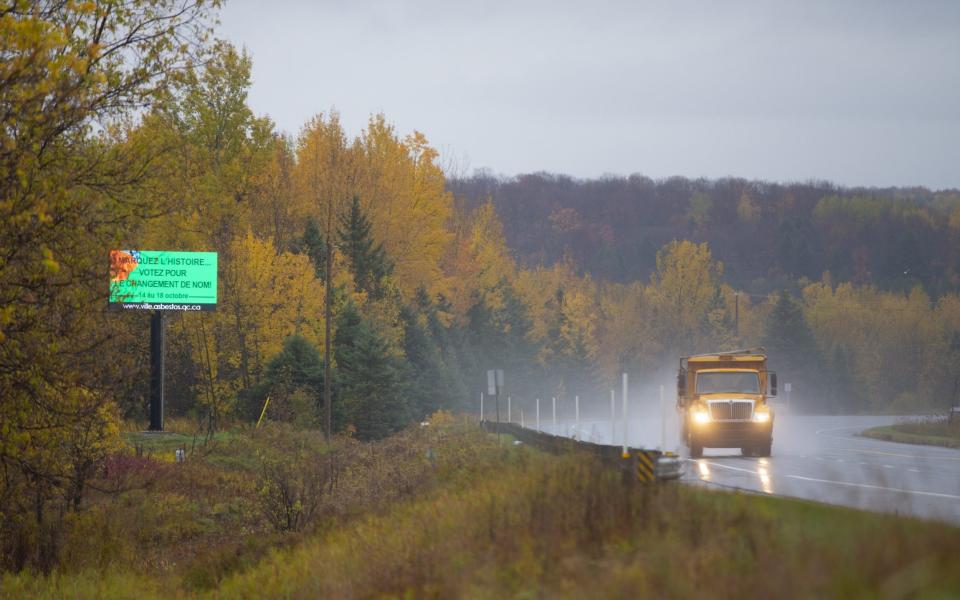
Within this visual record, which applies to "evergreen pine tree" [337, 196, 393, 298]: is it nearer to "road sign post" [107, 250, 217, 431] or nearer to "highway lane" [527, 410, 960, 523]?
"road sign post" [107, 250, 217, 431]

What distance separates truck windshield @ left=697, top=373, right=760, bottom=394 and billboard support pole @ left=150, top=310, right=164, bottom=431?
21100mm

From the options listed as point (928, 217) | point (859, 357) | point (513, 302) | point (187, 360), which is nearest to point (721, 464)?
point (187, 360)

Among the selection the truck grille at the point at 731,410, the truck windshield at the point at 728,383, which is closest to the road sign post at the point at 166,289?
the truck windshield at the point at 728,383

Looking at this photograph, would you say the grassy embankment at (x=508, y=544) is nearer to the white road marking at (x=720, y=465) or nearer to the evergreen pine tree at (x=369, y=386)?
the white road marking at (x=720, y=465)

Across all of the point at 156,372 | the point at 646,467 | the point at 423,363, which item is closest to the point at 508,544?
the point at 646,467

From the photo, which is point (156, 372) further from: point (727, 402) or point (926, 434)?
point (926, 434)

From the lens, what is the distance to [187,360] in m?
57.5

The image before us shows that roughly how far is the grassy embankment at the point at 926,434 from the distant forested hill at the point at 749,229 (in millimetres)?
97768

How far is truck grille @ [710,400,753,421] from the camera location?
31.1 meters

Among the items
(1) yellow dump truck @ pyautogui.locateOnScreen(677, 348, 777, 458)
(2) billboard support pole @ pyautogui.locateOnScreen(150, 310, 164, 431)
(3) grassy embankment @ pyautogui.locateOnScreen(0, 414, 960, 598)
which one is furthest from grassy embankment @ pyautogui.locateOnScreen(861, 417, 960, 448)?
(2) billboard support pole @ pyautogui.locateOnScreen(150, 310, 164, 431)

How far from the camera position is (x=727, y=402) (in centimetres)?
3106

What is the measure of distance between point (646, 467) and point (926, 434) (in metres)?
43.7

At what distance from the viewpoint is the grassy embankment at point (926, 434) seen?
48.1 metres

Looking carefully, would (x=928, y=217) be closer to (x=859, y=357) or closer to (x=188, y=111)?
(x=859, y=357)
